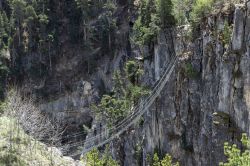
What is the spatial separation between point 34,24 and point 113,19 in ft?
28.0

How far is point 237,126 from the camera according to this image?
24422 mm


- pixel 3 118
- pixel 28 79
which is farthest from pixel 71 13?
pixel 3 118

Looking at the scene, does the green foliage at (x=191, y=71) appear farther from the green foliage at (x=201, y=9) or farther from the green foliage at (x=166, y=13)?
the green foliage at (x=166, y=13)

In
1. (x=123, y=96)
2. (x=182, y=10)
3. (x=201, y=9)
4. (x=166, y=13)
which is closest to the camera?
(x=201, y=9)

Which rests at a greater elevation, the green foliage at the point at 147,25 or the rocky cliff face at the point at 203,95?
the green foliage at the point at 147,25

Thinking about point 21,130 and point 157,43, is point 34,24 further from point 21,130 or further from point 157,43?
point 21,130

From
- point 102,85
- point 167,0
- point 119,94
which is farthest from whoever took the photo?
point 102,85

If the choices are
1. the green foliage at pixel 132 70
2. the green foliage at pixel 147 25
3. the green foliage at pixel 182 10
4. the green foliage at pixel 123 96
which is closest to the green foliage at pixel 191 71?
the green foliage at pixel 182 10

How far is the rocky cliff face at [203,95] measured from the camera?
24.2 meters

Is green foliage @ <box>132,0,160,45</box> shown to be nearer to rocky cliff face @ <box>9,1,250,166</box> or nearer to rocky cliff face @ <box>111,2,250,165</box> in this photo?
rocky cliff face @ <box>9,1,250,166</box>

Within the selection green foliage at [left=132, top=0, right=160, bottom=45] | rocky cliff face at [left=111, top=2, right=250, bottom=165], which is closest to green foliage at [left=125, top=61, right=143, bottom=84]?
green foliage at [left=132, top=0, right=160, bottom=45]

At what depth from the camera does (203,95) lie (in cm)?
2770

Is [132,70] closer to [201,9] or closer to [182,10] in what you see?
[182,10]

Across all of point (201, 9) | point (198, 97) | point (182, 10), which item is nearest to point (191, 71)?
point (198, 97)
